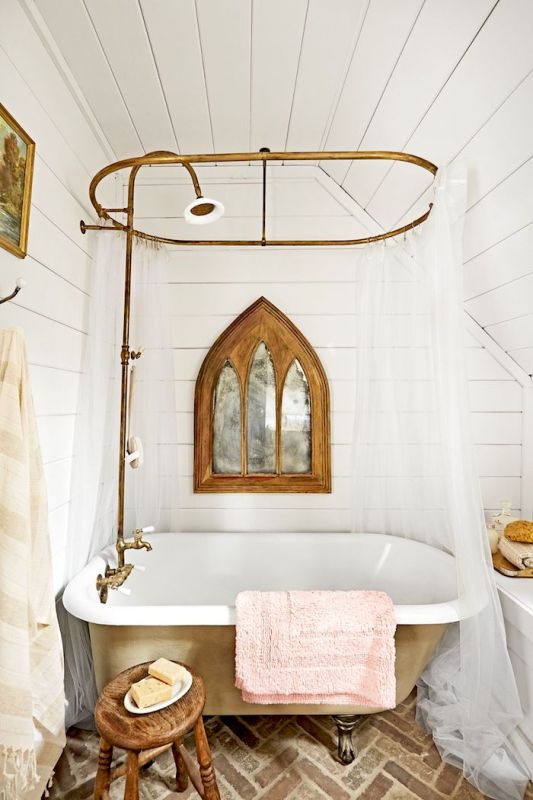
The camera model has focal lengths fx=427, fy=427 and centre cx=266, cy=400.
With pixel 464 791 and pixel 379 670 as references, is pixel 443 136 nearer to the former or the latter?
pixel 379 670

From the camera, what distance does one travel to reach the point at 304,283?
246cm

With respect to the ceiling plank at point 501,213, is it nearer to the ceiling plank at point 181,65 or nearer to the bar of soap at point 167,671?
the ceiling plank at point 181,65

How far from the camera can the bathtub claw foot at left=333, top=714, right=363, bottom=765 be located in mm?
1598

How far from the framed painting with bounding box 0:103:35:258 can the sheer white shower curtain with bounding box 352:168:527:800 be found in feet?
4.71

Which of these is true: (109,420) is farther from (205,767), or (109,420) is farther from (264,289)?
(205,767)

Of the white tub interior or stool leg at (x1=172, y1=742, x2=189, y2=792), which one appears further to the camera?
the white tub interior

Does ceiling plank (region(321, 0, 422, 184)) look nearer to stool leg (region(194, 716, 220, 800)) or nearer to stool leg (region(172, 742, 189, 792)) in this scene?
stool leg (region(194, 716, 220, 800))

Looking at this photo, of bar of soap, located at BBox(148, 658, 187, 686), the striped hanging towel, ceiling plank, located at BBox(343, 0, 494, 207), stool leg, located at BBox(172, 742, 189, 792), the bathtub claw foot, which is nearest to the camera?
the striped hanging towel

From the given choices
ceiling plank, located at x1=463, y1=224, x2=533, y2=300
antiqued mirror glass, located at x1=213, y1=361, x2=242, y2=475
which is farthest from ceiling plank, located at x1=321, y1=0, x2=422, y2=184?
antiqued mirror glass, located at x1=213, y1=361, x2=242, y2=475

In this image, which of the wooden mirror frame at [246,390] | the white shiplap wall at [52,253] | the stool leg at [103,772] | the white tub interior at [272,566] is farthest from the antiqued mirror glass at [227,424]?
the stool leg at [103,772]

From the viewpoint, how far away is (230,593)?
226 cm

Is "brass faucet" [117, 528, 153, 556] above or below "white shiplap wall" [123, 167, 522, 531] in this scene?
below

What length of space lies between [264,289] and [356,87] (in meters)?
1.04

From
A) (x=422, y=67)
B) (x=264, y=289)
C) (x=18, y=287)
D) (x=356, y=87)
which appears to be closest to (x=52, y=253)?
(x=18, y=287)
